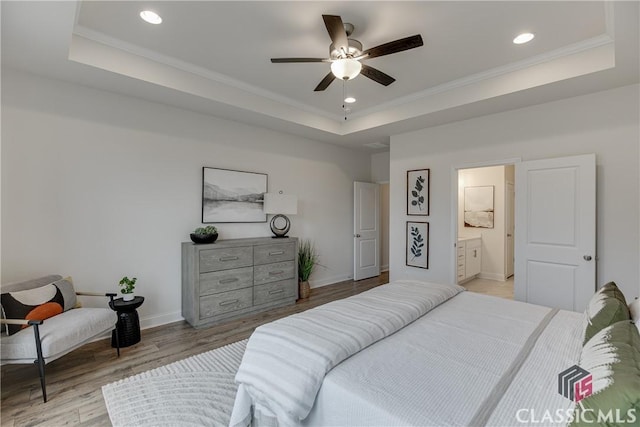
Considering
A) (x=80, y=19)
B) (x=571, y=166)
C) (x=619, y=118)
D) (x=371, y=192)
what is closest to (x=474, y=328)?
(x=571, y=166)

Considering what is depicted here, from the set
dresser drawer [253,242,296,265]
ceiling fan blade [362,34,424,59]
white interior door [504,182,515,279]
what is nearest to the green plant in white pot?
dresser drawer [253,242,296,265]

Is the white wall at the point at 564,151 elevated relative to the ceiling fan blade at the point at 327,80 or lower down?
lower down

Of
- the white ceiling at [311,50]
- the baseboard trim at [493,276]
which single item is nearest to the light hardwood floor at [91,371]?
the white ceiling at [311,50]

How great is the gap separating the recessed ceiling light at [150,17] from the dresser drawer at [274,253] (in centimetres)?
263

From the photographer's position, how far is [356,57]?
7.58 ft

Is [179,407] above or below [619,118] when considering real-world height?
below

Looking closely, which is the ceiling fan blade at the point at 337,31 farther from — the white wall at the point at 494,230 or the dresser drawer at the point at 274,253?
the white wall at the point at 494,230

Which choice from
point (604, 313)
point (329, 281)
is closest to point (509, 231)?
point (329, 281)

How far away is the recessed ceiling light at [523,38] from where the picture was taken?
2605 millimetres

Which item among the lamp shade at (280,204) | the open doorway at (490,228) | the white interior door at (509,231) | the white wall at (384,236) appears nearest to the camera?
the lamp shade at (280,204)

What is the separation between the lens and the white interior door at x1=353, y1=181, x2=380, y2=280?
5.94 meters

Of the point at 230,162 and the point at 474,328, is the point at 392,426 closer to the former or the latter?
the point at 474,328

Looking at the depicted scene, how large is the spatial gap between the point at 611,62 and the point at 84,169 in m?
5.13

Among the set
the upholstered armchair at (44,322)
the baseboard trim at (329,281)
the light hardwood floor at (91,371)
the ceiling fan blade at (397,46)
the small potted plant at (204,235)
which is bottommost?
the light hardwood floor at (91,371)
